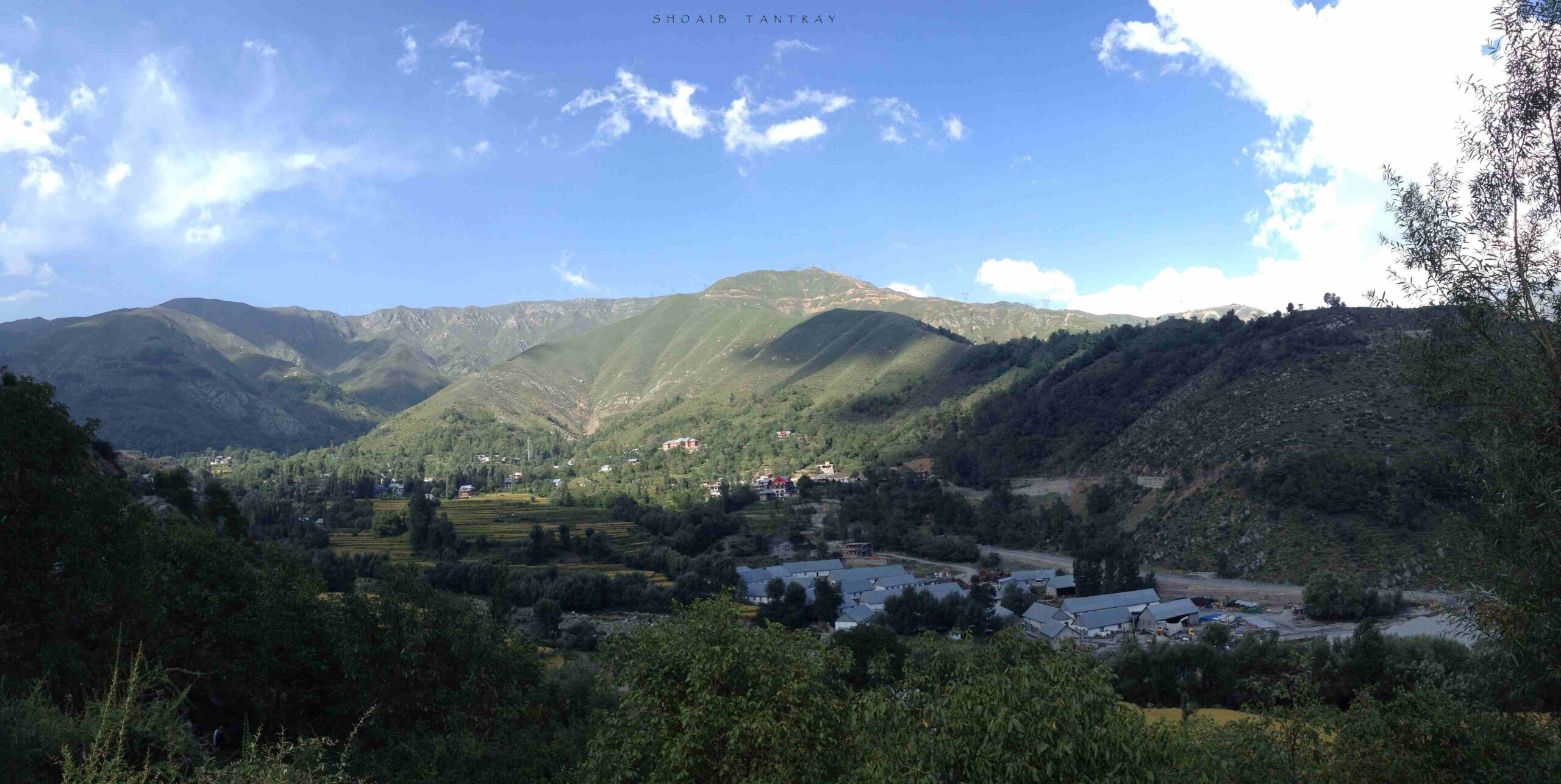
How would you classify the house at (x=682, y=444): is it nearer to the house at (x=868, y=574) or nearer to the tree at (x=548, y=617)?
the house at (x=868, y=574)

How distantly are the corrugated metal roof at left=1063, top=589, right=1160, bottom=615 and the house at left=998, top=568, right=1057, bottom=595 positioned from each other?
517cm

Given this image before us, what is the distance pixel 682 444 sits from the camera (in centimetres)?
12594

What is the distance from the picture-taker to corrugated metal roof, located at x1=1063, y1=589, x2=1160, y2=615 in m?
39.1

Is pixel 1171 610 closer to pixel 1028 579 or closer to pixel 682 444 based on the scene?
pixel 1028 579

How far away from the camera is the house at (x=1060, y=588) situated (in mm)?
45719

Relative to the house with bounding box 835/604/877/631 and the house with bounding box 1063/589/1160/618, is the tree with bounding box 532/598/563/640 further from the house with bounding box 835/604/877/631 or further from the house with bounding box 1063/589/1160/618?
the house with bounding box 1063/589/1160/618

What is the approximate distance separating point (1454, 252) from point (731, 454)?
106 m

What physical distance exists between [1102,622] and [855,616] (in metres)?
12.0

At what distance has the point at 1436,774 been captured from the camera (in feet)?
29.4

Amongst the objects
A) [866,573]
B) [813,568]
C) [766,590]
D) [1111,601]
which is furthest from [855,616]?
[1111,601]

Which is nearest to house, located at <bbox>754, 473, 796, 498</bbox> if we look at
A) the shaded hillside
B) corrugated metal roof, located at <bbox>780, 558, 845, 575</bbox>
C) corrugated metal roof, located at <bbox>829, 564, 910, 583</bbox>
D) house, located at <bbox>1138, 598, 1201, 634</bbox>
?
corrugated metal roof, located at <bbox>780, 558, 845, 575</bbox>

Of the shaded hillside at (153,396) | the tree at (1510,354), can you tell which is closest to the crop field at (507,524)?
the tree at (1510,354)

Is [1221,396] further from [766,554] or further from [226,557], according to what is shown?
[226,557]

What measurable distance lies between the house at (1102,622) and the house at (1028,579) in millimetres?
7282
